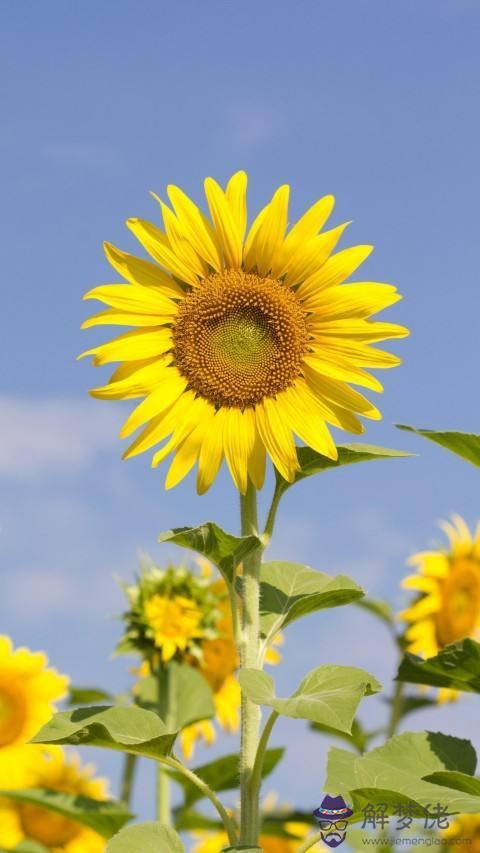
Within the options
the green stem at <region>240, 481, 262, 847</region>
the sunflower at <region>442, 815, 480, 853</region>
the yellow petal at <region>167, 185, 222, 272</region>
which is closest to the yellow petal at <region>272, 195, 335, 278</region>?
the yellow petal at <region>167, 185, 222, 272</region>

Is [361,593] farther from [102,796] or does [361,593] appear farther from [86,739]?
[102,796]

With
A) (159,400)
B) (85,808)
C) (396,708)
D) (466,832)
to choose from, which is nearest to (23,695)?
(85,808)

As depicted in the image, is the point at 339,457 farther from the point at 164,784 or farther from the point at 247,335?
the point at 164,784

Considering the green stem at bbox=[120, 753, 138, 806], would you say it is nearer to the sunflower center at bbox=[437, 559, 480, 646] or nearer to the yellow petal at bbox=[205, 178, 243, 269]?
the sunflower center at bbox=[437, 559, 480, 646]

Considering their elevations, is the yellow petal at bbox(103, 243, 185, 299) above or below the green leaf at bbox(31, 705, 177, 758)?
above

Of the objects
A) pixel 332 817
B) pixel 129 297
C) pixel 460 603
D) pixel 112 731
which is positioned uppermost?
pixel 129 297
